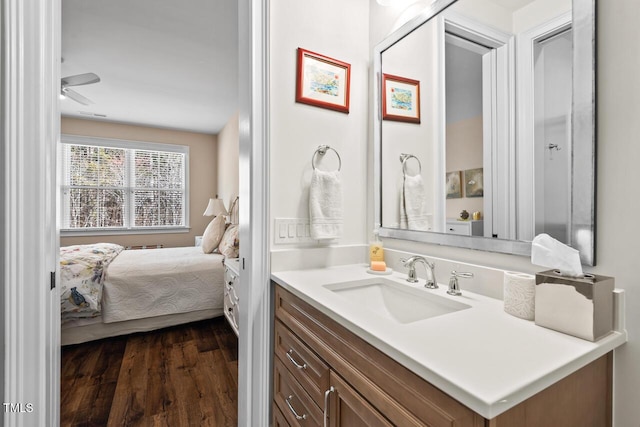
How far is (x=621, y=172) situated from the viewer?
74cm

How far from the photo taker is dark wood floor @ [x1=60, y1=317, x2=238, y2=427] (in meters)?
1.72

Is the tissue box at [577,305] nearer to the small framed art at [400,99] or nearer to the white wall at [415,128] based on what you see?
the white wall at [415,128]

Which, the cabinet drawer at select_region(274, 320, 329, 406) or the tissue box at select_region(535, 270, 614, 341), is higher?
the tissue box at select_region(535, 270, 614, 341)

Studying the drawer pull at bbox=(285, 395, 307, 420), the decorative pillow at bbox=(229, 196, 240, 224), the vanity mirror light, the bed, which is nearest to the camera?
the vanity mirror light

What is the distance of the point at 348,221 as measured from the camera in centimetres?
159

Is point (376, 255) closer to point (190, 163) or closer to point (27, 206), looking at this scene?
point (27, 206)

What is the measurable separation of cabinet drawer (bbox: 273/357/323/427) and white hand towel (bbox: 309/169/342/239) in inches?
23.2

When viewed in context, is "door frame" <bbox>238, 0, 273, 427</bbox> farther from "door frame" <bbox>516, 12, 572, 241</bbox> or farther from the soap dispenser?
"door frame" <bbox>516, 12, 572, 241</bbox>

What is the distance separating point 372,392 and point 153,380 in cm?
200

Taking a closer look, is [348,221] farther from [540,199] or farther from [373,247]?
[540,199]

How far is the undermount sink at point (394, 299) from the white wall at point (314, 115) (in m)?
0.33

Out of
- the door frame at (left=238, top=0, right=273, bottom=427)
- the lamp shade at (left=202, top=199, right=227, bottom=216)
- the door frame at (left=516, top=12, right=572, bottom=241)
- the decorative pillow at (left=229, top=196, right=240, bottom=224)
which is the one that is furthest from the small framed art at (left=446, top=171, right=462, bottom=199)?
the lamp shade at (left=202, top=199, right=227, bottom=216)

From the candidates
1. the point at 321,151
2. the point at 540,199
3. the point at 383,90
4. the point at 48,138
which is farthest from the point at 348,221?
the point at 48,138

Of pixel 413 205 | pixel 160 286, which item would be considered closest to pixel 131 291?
pixel 160 286
